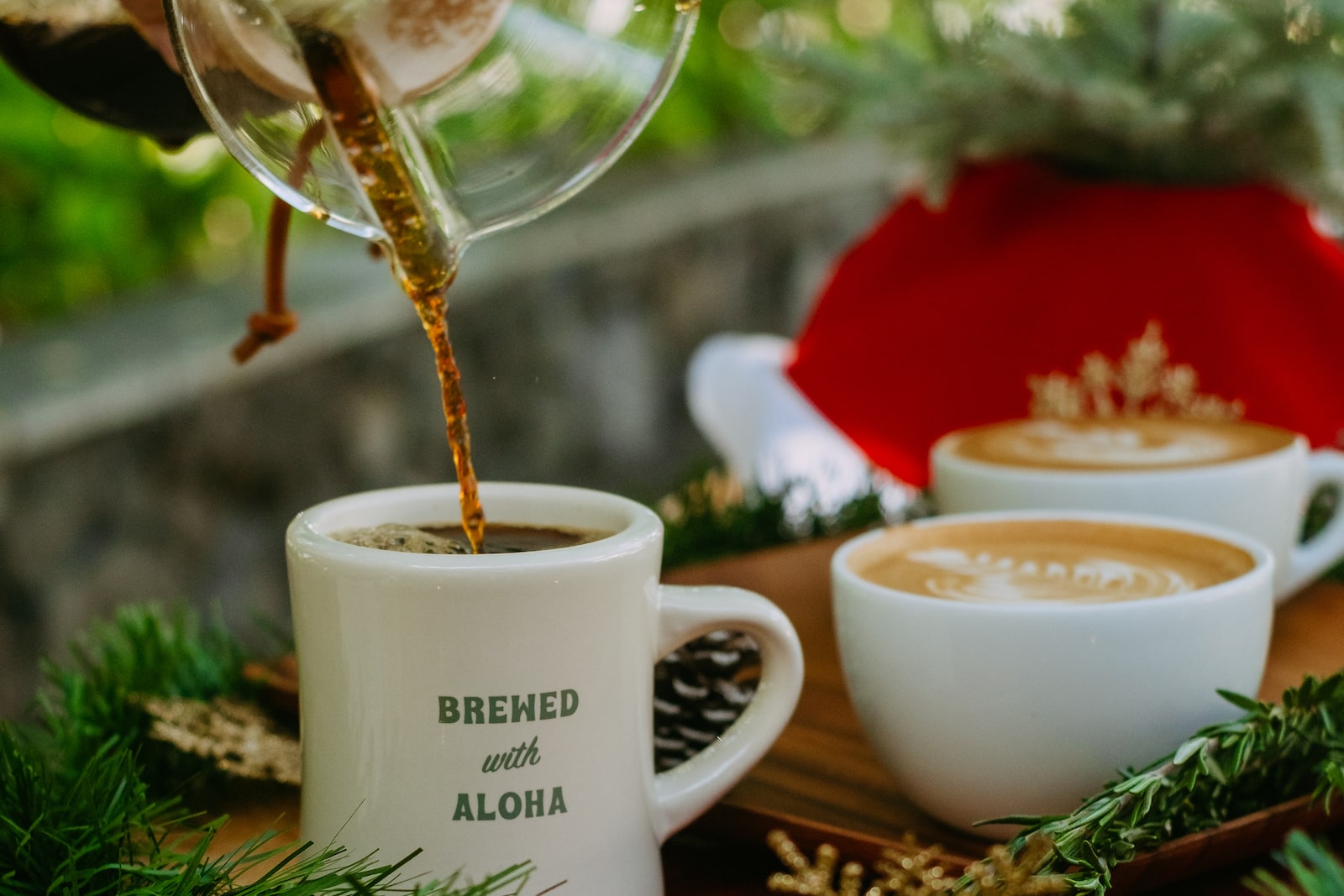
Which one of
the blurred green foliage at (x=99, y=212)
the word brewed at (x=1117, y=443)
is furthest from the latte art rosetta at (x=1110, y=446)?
the blurred green foliage at (x=99, y=212)

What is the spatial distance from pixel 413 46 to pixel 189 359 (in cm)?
110

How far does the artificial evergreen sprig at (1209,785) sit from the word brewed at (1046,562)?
6cm

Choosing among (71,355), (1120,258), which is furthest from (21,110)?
(1120,258)

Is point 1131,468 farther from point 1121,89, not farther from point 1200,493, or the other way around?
point 1121,89

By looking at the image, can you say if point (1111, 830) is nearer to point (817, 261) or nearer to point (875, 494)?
point (875, 494)

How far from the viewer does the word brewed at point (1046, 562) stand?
587 mm

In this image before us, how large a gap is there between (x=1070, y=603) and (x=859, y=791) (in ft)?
0.45

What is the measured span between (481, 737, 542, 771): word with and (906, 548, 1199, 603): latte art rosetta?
197 mm

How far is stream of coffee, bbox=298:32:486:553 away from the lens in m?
0.50

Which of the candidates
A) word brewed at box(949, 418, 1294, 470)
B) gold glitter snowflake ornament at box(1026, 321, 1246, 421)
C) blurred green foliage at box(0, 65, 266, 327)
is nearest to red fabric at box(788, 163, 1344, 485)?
gold glitter snowflake ornament at box(1026, 321, 1246, 421)

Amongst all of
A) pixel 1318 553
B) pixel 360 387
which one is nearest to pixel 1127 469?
pixel 1318 553

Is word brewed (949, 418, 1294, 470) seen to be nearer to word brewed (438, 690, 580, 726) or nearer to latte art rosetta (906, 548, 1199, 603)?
latte art rosetta (906, 548, 1199, 603)

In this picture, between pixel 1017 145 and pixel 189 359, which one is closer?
pixel 1017 145

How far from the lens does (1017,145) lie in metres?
1.12
